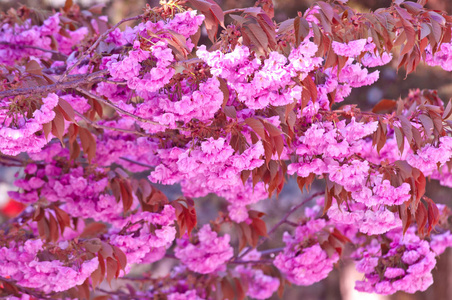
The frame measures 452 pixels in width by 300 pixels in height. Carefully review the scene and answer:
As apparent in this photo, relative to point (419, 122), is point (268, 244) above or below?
below

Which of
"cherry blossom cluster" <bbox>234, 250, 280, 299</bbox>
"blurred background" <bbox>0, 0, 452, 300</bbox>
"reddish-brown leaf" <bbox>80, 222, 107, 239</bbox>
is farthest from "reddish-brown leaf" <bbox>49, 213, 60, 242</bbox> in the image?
"blurred background" <bbox>0, 0, 452, 300</bbox>

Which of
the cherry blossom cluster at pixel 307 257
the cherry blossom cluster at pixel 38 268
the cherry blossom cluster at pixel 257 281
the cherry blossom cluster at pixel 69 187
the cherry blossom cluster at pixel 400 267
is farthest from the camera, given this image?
the cherry blossom cluster at pixel 257 281

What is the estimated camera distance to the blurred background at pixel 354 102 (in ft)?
14.8

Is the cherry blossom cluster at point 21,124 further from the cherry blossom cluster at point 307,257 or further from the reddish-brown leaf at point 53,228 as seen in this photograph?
the cherry blossom cluster at point 307,257

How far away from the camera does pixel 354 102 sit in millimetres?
5430

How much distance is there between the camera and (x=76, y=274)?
2035mm

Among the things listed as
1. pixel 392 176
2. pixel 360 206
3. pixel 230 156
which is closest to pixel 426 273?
pixel 360 206

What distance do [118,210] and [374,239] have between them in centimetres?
125

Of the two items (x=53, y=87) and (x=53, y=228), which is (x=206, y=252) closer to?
(x=53, y=228)

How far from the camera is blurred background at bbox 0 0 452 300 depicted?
178 inches

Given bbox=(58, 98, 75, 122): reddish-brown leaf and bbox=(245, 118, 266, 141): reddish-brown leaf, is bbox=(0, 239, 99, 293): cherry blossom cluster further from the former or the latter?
bbox=(245, 118, 266, 141): reddish-brown leaf

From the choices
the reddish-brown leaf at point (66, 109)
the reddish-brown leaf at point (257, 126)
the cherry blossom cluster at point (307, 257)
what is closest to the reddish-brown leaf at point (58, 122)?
the reddish-brown leaf at point (66, 109)

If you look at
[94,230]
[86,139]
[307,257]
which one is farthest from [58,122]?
[307,257]

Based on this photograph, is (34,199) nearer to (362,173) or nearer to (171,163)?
(171,163)
